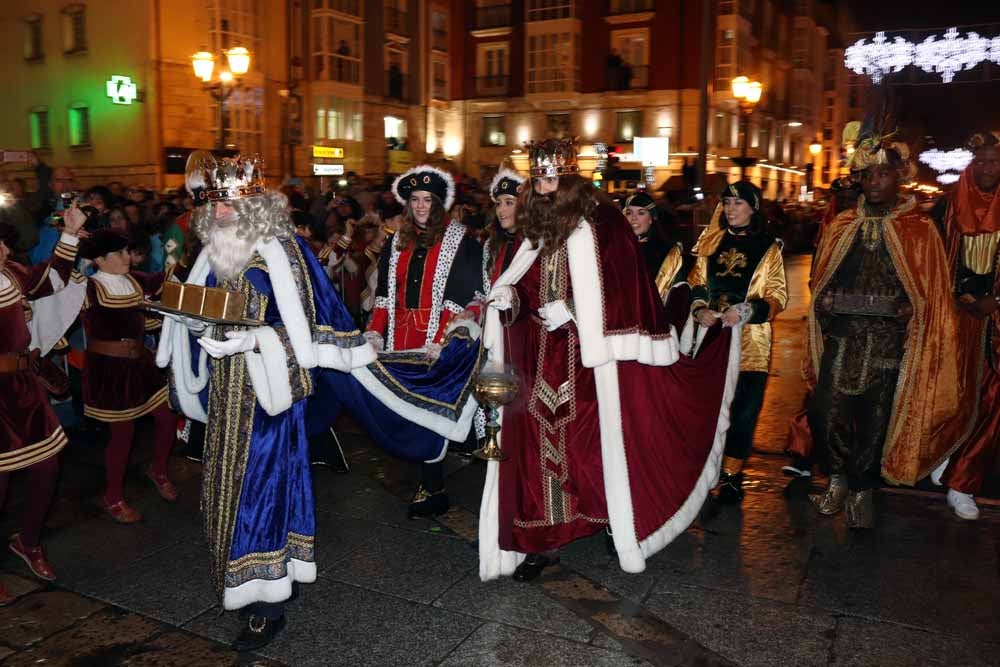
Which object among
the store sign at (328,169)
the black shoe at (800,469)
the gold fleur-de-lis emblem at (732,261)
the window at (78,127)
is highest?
the window at (78,127)

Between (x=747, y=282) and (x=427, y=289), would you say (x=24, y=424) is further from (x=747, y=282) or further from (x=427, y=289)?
(x=747, y=282)

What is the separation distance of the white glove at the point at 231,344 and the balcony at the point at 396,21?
31.6 metres

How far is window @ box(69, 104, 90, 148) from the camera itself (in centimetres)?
2534

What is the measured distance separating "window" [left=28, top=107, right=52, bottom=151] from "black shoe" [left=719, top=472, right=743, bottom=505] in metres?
26.5

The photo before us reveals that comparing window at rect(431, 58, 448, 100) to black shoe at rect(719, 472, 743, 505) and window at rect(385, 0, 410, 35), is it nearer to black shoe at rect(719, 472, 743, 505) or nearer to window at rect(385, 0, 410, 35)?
window at rect(385, 0, 410, 35)

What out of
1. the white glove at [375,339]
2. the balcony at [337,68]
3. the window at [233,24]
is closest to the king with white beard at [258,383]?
the white glove at [375,339]

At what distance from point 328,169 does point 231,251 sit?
25.6m

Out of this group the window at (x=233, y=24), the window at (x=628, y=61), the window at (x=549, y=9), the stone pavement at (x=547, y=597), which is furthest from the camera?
the window at (x=549, y=9)

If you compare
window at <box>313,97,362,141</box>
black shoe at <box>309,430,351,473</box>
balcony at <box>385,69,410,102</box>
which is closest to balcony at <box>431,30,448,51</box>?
balcony at <box>385,69,410,102</box>

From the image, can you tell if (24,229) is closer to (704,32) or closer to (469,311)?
(469,311)

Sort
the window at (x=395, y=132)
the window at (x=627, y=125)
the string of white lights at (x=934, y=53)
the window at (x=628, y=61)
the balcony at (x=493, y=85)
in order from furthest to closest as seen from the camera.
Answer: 1. the balcony at (x=493, y=85)
2. the window at (x=627, y=125)
3. the window at (x=628, y=61)
4. the window at (x=395, y=132)
5. the string of white lights at (x=934, y=53)

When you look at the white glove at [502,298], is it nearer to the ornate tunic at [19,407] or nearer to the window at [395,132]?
the ornate tunic at [19,407]

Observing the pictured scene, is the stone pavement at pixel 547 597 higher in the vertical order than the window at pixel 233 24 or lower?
lower

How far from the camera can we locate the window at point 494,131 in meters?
36.8
